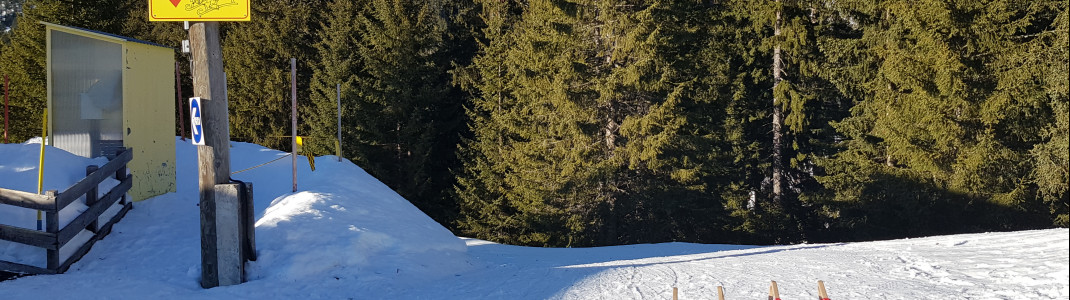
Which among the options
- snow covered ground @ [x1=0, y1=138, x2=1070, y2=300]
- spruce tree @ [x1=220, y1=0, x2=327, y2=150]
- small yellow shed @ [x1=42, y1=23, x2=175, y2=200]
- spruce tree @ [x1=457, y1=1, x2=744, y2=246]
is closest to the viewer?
snow covered ground @ [x1=0, y1=138, x2=1070, y2=300]

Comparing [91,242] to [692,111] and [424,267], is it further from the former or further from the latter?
[692,111]

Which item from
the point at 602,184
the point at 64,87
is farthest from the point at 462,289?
the point at 602,184

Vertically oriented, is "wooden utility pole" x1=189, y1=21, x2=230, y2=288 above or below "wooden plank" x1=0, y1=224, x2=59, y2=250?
above

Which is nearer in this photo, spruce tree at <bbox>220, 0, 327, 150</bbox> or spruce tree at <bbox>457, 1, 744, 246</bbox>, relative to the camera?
spruce tree at <bbox>457, 1, 744, 246</bbox>

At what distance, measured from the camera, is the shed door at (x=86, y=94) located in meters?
11.2

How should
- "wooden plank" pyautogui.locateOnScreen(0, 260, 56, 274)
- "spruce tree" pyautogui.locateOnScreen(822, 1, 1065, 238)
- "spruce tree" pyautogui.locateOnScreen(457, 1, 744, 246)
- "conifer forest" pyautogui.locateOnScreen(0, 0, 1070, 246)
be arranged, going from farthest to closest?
"spruce tree" pyautogui.locateOnScreen(457, 1, 744, 246)
"conifer forest" pyautogui.locateOnScreen(0, 0, 1070, 246)
"spruce tree" pyautogui.locateOnScreen(822, 1, 1065, 238)
"wooden plank" pyautogui.locateOnScreen(0, 260, 56, 274)

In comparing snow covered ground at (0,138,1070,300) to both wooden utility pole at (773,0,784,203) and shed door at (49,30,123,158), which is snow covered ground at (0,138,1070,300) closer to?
shed door at (49,30,123,158)

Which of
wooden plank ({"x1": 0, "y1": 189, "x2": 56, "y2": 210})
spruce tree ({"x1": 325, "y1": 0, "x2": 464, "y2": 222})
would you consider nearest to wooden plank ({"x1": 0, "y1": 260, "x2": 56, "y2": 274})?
wooden plank ({"x1": 0, "y1": 189, "x2": 56, "y2": 210})

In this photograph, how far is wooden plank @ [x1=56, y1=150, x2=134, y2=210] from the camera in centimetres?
862

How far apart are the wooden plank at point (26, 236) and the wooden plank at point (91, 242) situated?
1.19 feet

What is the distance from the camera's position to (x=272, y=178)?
13195mm

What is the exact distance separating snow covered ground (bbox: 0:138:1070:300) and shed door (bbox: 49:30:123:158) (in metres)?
0.95

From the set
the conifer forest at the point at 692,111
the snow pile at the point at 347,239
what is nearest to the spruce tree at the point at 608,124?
the conifer forest at the point at 692,111

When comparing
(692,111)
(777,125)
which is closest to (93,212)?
(692,111)
